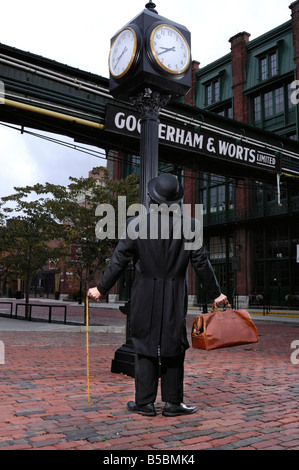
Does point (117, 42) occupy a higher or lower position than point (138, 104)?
higher

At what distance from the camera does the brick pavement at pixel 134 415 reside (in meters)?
3.16

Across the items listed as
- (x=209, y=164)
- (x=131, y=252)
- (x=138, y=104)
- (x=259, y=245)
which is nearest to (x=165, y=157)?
(x=209, y=164)

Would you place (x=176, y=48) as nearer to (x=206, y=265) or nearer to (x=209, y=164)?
(x=206, y=265)

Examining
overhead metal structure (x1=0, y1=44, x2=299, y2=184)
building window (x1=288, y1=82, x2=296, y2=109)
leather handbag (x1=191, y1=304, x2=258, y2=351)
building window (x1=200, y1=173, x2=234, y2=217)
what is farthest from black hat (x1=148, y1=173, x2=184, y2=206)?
building window (x1=200, y1=173, x2=234, y2=217)

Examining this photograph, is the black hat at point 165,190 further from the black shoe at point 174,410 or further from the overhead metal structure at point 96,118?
the overhead metal structure at point 96,118

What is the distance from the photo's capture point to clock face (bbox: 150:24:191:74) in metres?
5.38

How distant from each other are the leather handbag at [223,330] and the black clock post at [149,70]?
5.85 ft

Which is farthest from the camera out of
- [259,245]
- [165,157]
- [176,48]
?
[259,245]

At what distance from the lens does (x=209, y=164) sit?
35.5 feet

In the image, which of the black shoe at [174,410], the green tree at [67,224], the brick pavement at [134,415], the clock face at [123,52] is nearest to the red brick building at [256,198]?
the green tree at [67,224]

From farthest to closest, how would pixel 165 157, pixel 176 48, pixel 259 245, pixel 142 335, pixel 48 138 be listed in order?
1. pixel 259 245
2. pixel 165 157
3. pixel 48 138
4. pixel 176 48
5. pixel 142 335

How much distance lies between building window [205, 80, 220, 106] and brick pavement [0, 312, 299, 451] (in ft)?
79.8

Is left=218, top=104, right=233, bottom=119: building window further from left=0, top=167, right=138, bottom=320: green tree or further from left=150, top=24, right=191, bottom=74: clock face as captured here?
left=150, top=24, right=191, bottom=74: clock face

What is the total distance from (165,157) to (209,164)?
1.33m
